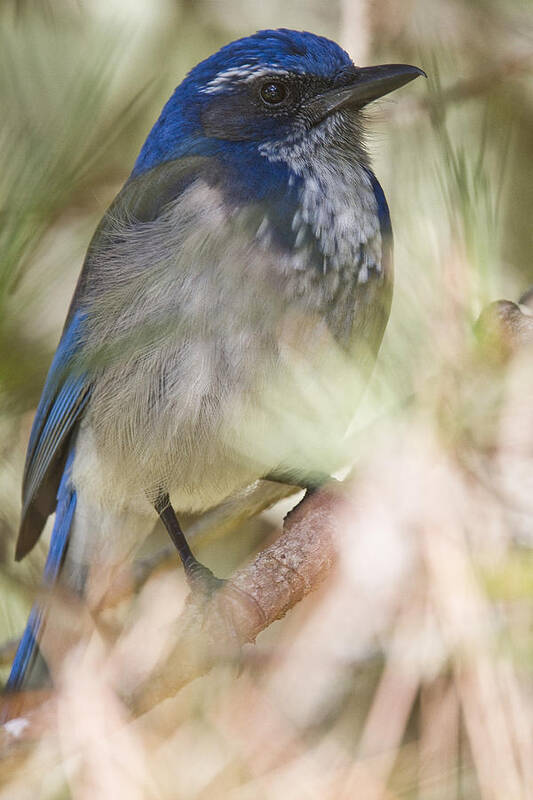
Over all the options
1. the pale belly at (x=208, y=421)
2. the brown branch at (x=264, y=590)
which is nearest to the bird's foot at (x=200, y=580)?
the pale belly at (x=208, y=421)

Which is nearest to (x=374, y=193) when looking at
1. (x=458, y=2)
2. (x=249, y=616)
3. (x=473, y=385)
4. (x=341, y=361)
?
(x=458, y=2)

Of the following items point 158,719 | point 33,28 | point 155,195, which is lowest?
point 158,719

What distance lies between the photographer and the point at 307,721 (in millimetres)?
2654

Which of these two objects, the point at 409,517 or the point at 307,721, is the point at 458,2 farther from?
the point at 307,721

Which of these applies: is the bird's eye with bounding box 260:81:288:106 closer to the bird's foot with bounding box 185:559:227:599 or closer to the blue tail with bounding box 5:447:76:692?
the blue tail with bounding box 5:447:76:692

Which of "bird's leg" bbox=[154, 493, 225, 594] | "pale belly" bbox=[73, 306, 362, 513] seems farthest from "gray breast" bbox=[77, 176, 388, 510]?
"bird's leg" bbox=[154, 493, 225, 594]

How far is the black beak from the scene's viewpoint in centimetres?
239

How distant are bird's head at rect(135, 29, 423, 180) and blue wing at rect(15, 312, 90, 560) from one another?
63 centimetres

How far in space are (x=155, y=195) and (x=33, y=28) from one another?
66 cm

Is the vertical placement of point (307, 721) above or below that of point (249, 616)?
below

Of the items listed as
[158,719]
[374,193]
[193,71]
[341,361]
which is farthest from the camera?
[193,71]

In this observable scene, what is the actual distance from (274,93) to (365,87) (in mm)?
288

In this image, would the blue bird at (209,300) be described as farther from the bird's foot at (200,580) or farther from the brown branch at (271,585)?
the brown branch at (271,585)

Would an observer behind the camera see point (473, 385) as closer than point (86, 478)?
Yes
